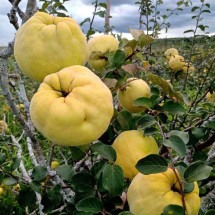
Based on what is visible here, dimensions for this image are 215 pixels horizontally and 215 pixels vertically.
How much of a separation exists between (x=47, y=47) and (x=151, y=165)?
325mm

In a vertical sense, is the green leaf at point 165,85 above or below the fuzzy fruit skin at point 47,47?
below

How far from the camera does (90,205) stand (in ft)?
3.01

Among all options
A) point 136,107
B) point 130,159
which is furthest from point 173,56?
point 130,159

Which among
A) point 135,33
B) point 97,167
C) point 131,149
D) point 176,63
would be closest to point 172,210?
point 131,149

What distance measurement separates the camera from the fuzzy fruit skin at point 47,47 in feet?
2.63

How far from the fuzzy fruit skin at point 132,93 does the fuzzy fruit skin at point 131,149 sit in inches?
3.9

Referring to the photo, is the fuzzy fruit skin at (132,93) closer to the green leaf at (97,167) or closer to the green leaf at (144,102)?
the green leaf at (144,102)

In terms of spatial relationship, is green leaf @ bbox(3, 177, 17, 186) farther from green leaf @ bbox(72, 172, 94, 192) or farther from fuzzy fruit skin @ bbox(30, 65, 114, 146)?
fuzzy fruit skin @ bbox(30, 65, 114, 146)

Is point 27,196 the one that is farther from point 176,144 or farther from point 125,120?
point 176,144

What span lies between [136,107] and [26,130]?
11.5 inches

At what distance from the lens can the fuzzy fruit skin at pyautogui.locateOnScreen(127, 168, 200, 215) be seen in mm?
819

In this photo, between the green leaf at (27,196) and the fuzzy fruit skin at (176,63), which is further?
the fuzzy fruit skin at (176,63)

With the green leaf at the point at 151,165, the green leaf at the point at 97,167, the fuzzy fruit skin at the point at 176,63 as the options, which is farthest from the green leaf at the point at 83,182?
the fuzzy fruit skin at the point at 176,63

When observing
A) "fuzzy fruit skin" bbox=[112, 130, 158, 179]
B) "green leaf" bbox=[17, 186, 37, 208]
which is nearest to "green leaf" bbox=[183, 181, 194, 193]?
"fuzzy fruit skin" bbox=[112, 130, 158, 179]
